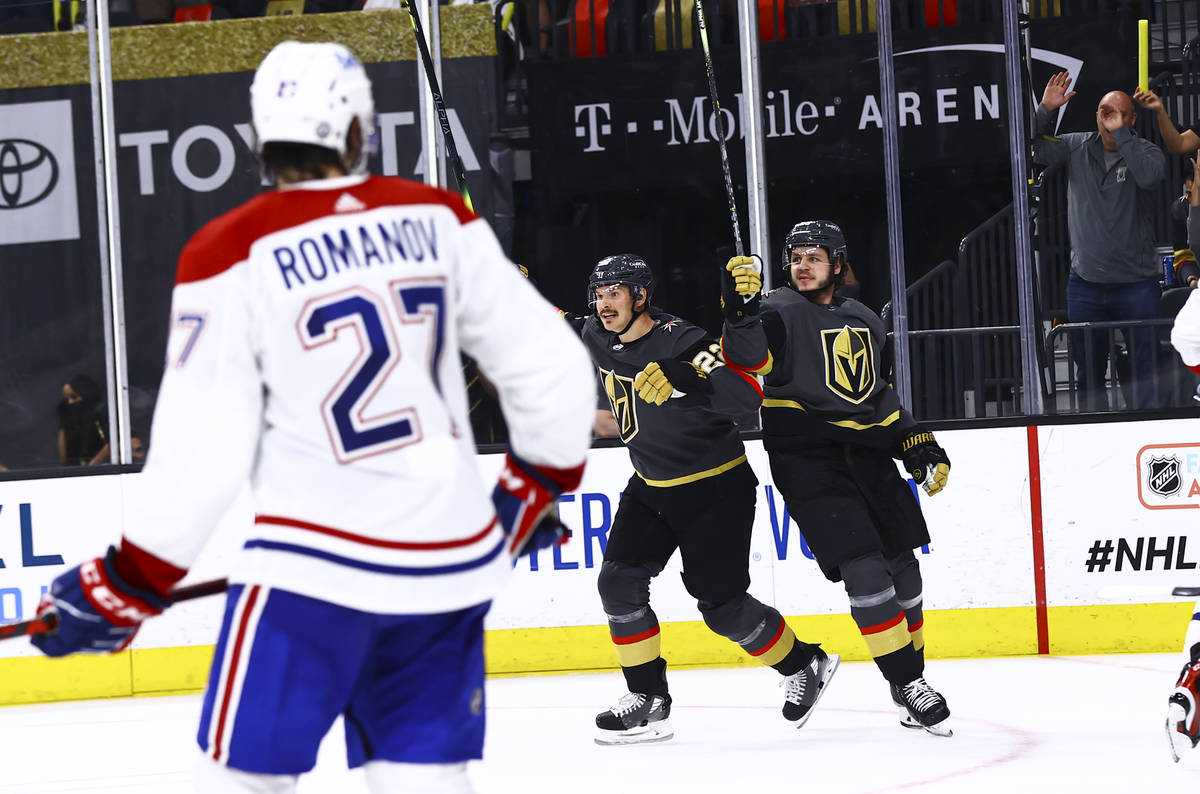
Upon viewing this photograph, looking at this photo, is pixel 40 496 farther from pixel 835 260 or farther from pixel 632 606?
pixel 835 260

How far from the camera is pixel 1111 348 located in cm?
606

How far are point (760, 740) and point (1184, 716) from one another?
1.28 meters

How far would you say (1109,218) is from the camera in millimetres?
6289

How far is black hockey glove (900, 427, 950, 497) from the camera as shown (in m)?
4.51

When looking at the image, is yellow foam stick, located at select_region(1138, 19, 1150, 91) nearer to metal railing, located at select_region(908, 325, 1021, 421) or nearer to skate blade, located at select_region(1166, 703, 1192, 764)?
metal railing, located at select_region(908, 325, 1021, 421)

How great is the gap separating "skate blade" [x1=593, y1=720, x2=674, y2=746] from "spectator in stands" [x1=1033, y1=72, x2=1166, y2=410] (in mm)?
2404

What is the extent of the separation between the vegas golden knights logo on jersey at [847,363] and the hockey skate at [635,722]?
100 cm

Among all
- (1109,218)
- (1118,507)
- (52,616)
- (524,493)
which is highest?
(1109,218)

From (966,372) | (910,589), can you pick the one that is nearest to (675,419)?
(910,589)

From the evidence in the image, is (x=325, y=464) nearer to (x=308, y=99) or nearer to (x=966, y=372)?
(x=308, y=99)

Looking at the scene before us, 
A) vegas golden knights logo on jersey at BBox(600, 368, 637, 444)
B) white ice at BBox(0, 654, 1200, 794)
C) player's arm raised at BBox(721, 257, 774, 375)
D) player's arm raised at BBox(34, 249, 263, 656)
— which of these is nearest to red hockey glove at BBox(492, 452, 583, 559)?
player's arm raised at BBox(34, 249, 263, 656)

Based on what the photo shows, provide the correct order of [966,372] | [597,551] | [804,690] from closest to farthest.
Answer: [804,690]
[597,551]
[966,372]

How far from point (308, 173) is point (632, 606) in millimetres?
2886

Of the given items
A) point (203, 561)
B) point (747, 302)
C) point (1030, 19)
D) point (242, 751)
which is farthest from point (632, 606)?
point (1030, 19)
